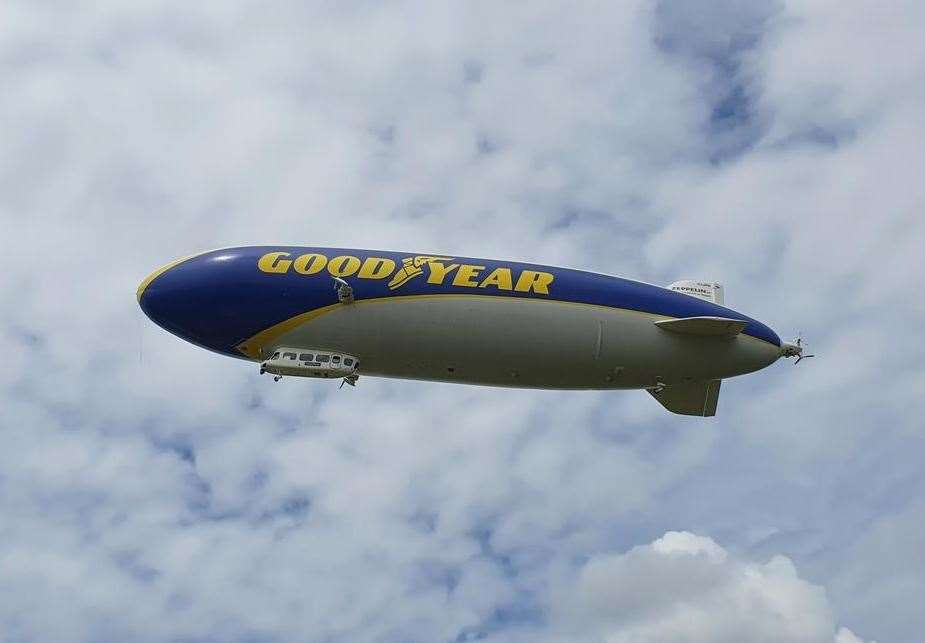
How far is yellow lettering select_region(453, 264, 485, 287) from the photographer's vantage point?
3972cm

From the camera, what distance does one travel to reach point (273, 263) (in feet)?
134

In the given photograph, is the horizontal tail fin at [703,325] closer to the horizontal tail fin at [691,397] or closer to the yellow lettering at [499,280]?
the horizontal tail fin at [691,397]

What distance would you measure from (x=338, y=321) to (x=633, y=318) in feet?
38.6

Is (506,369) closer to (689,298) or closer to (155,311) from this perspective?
(689,298)

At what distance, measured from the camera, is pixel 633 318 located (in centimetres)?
3981

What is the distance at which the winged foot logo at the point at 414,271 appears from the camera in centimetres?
3978

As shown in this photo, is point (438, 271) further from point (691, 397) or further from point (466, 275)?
point (691, 397)

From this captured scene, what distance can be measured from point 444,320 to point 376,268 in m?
3.82

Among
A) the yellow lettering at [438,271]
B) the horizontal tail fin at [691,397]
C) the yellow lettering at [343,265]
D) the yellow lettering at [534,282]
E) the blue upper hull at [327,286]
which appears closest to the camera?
the yellow lettering at [534,282]

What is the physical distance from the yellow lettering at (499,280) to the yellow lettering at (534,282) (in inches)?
15.9

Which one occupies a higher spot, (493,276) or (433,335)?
(493,276)

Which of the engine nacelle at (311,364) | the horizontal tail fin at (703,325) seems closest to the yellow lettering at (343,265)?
the engine nacelle at (311,364)

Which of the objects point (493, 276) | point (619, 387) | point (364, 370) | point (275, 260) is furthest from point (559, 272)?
point (275, 260)

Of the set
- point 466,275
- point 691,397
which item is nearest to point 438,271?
point 466,275
